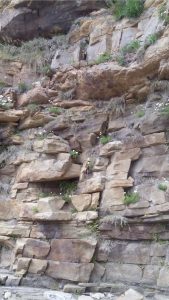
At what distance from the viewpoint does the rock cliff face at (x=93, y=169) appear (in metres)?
6.97

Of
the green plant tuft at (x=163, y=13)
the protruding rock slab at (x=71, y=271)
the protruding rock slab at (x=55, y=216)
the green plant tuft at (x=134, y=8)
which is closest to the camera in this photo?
the protruding rock slab at (x=71, y=271)

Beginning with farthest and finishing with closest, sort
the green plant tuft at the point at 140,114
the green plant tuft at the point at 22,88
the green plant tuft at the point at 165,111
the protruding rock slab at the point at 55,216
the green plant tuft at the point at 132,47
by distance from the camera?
the green plant tuft at the point at 22,88 < the green plant tuft at the point at 132,47 < the green plant tuft at the point at 140,114 < the green plant tuft at the point at 165,111 < the protruding rock slab at the point at 55,216

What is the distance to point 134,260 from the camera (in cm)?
685

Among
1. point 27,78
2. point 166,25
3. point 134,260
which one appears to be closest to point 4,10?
point 27,78

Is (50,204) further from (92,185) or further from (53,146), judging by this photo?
(53,146)

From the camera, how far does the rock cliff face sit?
6.97 m

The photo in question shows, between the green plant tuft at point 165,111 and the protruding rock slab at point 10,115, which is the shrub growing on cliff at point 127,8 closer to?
the green plant tuft at point 165,111

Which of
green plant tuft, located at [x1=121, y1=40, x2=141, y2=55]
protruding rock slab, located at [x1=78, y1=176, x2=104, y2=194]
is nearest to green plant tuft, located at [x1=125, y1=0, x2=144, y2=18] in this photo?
green plant tuft, located at [x1=121, y1=40, x2=141, y2=55]

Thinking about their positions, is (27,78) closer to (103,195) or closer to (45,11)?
(45,11)

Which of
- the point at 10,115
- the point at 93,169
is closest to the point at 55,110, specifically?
the point at 10,115

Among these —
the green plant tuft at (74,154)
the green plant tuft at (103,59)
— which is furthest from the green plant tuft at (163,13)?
the green plant tuft at (74,154)

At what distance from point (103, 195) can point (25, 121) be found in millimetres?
3248

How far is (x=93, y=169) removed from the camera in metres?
8.17

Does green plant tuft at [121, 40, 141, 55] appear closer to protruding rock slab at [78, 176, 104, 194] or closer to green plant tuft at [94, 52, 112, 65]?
green plant tuft at [94, 52, 112, 65]
